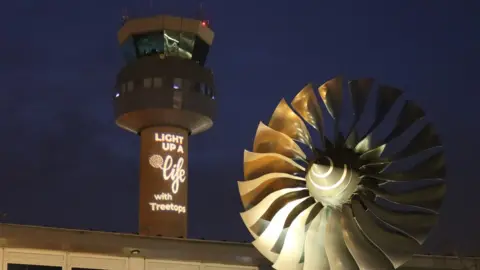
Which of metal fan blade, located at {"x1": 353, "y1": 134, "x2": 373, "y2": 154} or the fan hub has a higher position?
metal fan blade, located at {"x1": 353, "y1": 134, "x2": 373, "y2": 154}

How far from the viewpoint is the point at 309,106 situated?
19453mm

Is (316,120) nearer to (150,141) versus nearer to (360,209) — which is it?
(360,209)

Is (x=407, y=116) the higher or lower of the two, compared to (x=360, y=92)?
lower

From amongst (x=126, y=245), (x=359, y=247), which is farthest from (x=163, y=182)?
(x=359, y=247)

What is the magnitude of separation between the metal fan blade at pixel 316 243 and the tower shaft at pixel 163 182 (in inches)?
1809

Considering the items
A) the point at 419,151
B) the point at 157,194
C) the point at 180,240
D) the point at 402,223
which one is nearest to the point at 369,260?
the point at 402,223

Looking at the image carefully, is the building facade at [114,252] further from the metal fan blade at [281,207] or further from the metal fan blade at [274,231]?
the metal fan blade at [274,231]

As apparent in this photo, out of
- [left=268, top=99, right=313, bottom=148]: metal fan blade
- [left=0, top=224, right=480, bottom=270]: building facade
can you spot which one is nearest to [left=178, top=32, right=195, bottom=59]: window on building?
[left=0, top=224, right=480, bottom=270]: building facade

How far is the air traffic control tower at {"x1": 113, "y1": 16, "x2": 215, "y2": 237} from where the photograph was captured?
213 feet

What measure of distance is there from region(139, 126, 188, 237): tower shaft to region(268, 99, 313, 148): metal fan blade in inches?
1779

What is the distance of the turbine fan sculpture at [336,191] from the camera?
1789cm

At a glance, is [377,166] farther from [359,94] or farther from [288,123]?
[288,123]

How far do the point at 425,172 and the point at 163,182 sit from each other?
48108 mm

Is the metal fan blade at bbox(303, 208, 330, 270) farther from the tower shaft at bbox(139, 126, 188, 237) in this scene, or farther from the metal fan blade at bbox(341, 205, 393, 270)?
the tower shaft at bbox(139, 126, 188, 237)
